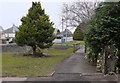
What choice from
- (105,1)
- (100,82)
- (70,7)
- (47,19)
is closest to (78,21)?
(70,7)

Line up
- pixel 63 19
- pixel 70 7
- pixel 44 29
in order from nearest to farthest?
pixel 44 29, pixel 70 7, pixel 63 19

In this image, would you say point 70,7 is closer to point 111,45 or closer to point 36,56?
point 36,56

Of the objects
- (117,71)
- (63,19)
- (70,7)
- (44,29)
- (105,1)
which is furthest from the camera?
(63,19)

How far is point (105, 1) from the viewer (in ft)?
43.5

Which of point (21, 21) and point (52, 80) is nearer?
point (52, 80)

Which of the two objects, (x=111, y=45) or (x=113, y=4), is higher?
(x=113, y=4)

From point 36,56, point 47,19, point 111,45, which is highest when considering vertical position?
point 47,19

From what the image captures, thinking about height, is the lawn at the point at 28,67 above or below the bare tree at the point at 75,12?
below

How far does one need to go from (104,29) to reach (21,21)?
14154 millimetres

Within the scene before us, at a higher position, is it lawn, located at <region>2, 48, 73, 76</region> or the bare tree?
the bare tree

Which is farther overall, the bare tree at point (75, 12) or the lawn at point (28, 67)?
the bare tree at point (75, 12)

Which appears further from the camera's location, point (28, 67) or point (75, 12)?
point (75, 12)

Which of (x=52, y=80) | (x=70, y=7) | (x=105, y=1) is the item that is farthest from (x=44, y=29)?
(x=70, y=7)

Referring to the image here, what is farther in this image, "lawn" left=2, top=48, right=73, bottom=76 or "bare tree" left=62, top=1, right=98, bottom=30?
"bare tree" left=62, top=1, right=98, bottom=30
